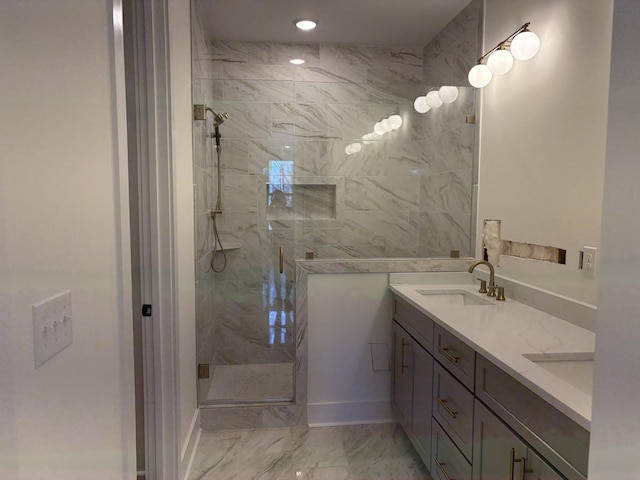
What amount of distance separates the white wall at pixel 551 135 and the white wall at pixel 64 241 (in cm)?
176

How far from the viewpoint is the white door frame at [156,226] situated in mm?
1809

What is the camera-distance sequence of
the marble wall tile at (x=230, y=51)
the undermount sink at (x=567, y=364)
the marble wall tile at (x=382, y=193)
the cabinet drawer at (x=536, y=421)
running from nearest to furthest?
the cabinet drawer at (x=536, y=421)
the undermount sink at (x=567, y=364)
the marble wall tile at (x=382, y=193)
the marble wall tile at (x=230, y=51)

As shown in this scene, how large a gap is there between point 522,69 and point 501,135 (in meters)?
0.37

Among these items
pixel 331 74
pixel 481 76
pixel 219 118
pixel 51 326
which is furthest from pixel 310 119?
pixel 51 326

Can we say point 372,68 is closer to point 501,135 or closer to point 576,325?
point 501,135

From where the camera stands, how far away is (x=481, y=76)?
7.96ft

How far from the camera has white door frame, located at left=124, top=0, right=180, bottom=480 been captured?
1.81 m

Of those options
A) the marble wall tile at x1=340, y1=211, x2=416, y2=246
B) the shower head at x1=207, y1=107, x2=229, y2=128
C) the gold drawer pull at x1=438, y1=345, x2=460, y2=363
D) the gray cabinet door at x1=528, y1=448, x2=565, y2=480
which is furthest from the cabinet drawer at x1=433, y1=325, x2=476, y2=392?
Result: the shower head at x1=207, y1=107, x2=229, y2=128

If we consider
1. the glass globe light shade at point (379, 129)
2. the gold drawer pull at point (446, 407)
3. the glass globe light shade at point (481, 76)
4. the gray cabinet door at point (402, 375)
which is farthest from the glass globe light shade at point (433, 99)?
the gold drawer pull at point (446, 407)

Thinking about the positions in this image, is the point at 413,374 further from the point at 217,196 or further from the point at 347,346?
the point at 217,196

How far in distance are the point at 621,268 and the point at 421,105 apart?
273cm

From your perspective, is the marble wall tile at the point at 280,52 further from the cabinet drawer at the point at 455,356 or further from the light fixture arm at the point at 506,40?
the cabinet drawer at the point at 455,356

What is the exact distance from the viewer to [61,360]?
32.2 inches

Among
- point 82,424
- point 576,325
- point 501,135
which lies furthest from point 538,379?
point 501,135
